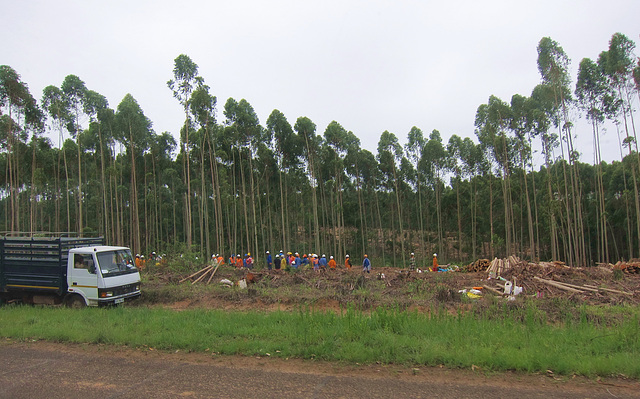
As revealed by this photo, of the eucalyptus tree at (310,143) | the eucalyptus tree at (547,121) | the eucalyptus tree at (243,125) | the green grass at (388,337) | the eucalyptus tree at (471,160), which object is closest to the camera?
the green grass at (388,337)

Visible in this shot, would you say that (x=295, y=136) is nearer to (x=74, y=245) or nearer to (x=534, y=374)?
(x=74, y=245)

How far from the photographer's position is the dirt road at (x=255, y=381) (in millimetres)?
4879

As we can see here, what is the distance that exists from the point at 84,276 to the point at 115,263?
0.86 meters

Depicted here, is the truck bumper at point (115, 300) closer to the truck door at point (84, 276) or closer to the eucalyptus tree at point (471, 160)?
the truck door at point (84, 276)

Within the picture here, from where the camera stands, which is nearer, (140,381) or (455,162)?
(140,381)

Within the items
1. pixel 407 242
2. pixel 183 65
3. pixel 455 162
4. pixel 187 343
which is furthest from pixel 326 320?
pixel 407 242

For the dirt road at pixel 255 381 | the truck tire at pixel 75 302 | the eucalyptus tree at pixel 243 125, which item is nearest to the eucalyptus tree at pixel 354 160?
the eucalyptus tree at pixel 243 125

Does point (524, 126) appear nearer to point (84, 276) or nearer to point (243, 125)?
point (243, 125)

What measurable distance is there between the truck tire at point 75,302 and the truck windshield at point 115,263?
1.18 metres

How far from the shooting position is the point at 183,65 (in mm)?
23688

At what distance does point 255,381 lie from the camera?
534cm

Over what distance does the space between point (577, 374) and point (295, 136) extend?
29770 mm

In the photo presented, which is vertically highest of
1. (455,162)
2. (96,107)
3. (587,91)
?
(96,107)

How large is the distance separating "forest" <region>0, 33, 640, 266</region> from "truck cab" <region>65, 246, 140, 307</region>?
276 inches
